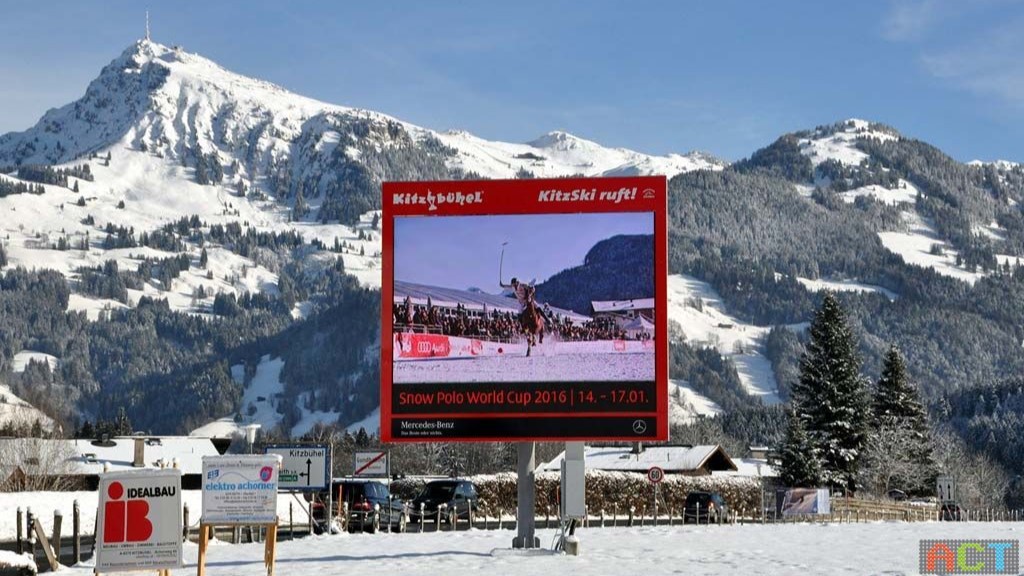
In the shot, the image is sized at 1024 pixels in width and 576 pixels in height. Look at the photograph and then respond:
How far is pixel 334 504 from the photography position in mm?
54281

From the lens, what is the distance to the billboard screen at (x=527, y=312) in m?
31.9

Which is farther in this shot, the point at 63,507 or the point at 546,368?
the point at 63,507

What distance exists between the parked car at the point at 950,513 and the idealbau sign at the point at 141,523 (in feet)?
157

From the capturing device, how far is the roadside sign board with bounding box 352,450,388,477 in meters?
45.6

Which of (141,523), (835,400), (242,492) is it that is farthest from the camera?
(835,400)

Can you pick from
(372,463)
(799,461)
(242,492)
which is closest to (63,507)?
(372,463)

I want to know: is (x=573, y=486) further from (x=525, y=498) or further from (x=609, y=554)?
(x=609, y=554)

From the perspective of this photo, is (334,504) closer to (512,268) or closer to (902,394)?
(512,268)

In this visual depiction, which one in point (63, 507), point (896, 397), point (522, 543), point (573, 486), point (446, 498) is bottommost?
point (63, 507)

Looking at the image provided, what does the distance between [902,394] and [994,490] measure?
174 ft

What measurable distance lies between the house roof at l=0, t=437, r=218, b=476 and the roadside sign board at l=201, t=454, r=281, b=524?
201ft

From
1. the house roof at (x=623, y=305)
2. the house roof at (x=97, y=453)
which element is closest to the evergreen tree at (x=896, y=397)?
the house roof at (x=97, y=453)

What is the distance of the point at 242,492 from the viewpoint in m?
26.0

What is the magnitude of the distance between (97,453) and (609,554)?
8585 centimetres
